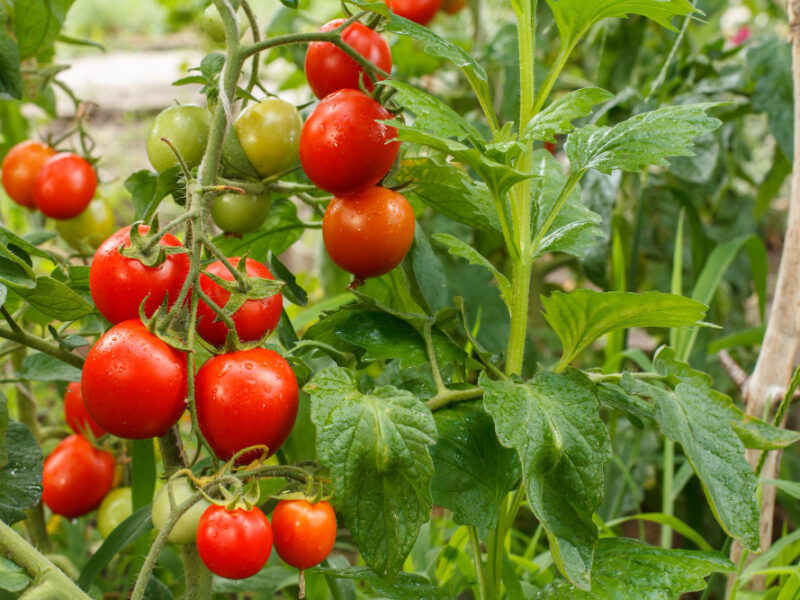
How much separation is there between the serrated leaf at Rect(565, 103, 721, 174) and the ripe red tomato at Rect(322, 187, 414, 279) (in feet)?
0.56

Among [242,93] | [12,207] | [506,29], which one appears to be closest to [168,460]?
[242,93]

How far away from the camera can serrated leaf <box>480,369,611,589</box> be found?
23.4 inches

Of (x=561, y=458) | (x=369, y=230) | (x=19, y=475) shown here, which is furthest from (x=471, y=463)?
(x=19, y=475)

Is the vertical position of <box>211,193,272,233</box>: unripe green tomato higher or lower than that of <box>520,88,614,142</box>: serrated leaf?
lower

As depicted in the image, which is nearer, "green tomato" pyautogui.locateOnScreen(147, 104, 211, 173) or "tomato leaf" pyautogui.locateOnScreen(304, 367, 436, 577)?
"tomato leaf" pyautogui.locateOnScreen(304, 367, 436, 577)

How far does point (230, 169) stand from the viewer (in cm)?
73

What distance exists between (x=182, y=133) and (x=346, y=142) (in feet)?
0.60

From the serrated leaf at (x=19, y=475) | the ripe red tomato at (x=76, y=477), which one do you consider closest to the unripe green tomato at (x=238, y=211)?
the serrated leaf at (x=19, y=475)

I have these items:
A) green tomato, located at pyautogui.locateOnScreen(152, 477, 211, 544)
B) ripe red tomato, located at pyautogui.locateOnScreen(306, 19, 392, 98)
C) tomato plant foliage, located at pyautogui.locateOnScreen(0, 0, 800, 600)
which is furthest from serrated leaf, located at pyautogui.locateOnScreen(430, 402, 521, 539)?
ripe red tomato, located at pyautogui.locateOnScreen(306, 19, 392, 98)

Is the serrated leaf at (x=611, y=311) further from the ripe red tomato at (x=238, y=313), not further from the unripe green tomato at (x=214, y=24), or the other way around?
the unripe green tomato at (x=214, y=24)

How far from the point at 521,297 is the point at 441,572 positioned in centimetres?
48

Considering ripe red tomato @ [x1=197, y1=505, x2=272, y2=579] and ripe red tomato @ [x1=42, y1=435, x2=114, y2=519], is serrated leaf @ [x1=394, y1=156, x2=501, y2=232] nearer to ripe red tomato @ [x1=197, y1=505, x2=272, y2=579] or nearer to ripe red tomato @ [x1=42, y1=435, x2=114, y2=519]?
ripe red tomato @ [x1=197, y1=505, x2=272, y2=579]

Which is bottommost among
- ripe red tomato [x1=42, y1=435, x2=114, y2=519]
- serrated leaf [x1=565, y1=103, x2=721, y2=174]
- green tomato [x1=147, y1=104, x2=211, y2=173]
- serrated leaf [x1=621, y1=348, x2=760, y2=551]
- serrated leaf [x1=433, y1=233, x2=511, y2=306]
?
ripe red tomato [x1=42, y1=435, x2=114, y2=519]

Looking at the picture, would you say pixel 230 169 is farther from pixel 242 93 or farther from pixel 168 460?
pixel 168 460
